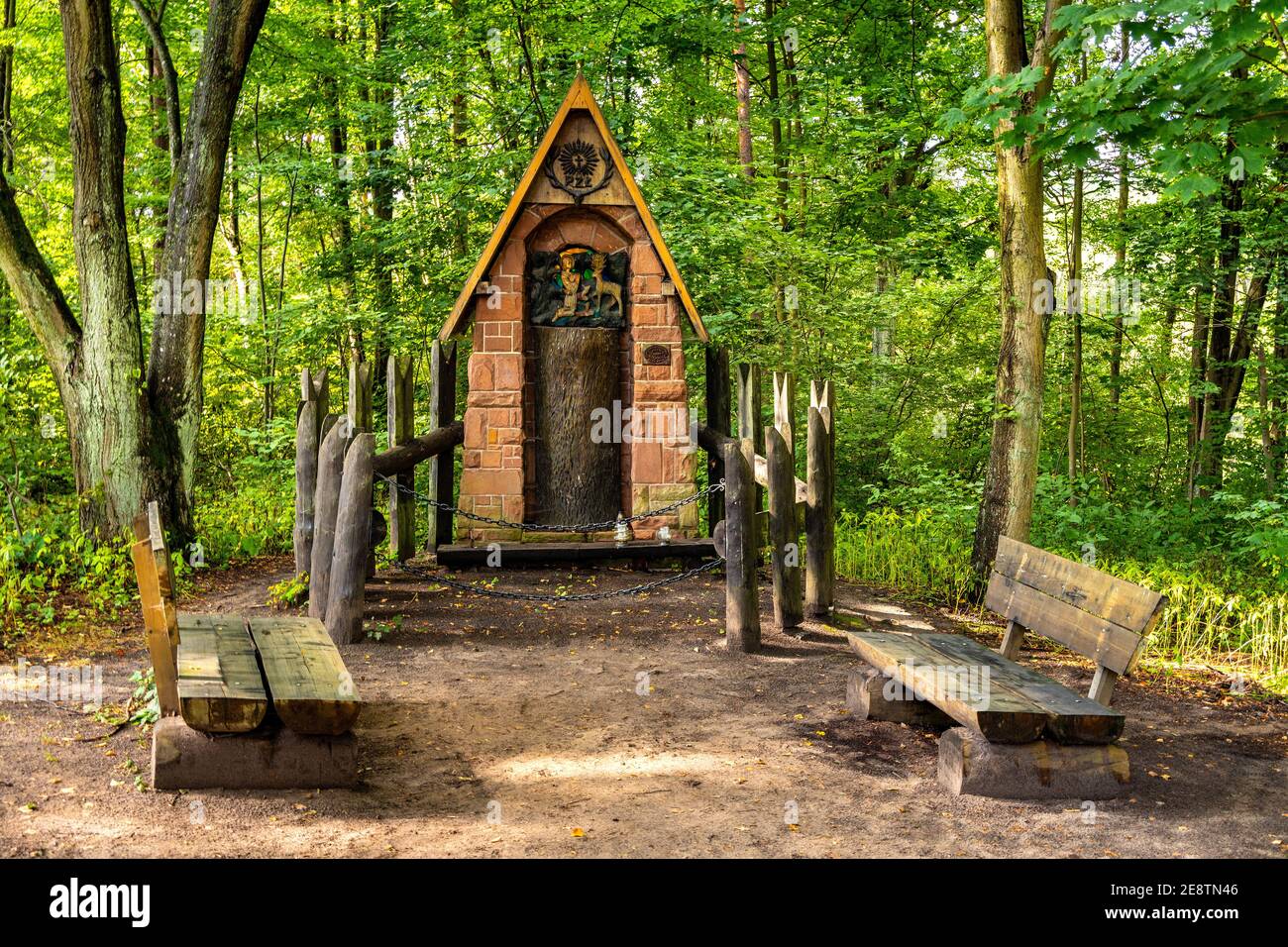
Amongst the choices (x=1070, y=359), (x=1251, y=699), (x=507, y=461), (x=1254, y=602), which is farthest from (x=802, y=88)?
(x=1251, y=699)

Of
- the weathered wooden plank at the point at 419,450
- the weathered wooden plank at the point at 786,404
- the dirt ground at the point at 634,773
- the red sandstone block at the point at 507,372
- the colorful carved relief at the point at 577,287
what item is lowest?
the dirt ground at the point at 634,773

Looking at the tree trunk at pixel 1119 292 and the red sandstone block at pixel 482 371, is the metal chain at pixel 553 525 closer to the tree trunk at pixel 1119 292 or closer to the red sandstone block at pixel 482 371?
the red sandstone block at pixel 482 371

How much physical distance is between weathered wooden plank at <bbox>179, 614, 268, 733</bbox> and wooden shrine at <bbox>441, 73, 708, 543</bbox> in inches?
201

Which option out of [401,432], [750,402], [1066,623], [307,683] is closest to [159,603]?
[307,683]

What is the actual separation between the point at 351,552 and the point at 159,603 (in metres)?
2.80

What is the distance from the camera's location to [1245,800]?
4.80 meters

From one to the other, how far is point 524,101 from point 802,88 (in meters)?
3.68

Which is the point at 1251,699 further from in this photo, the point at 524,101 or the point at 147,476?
the point at 524,101

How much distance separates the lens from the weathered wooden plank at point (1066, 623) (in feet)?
16.2

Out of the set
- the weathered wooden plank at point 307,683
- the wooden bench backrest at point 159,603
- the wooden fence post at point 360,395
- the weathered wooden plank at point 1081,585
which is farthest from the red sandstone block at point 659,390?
the wooden bench backrest at point 159,603

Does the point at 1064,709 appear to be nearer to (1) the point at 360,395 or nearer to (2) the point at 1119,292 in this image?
(1) the point at 360,395

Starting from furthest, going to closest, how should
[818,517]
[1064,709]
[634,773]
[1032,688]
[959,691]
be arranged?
[818,517] < [634,773] < [1032,688] < [959,691] < [1064,709]

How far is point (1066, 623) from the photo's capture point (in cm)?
546

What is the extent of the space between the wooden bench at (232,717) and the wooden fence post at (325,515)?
279 centimetres
